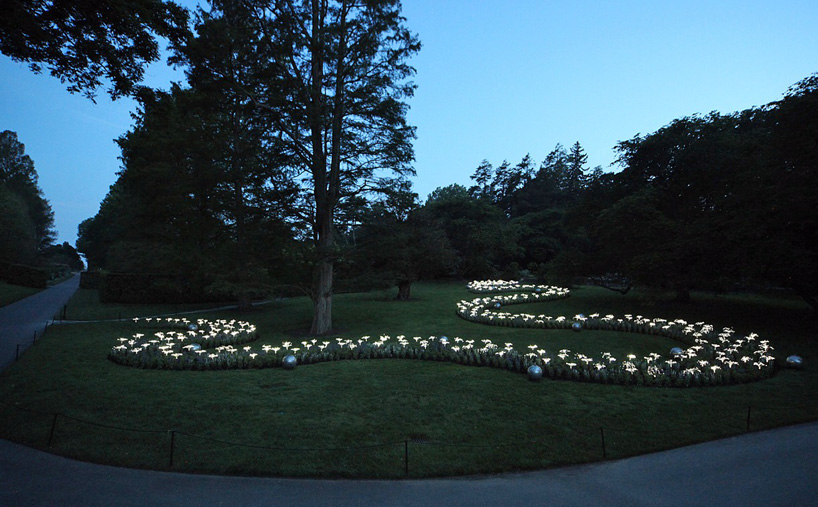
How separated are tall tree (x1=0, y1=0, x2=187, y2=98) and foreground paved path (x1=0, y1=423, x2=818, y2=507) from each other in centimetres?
815

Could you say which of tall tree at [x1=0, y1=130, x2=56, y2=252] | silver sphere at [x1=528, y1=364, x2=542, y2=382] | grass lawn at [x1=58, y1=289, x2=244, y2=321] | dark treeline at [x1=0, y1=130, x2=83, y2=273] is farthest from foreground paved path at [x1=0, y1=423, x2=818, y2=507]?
tall tree at [x1=0, y1=130, x2=56, y2=252]

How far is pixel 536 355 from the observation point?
477 inches

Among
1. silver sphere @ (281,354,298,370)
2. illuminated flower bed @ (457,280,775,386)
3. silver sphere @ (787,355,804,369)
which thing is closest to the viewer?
illuminated flower bed @ (457,280,775,386)

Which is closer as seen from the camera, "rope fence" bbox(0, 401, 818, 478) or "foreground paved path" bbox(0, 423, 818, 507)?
"foreground paved path" bbox(0, 423, 818, 507)

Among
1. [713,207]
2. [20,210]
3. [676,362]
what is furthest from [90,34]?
[20,210]

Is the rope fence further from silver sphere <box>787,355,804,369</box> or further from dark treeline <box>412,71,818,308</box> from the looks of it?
dark treeline <box>412,71,818,308</box>

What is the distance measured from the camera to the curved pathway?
5.14m

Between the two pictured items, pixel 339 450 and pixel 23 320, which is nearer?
pixel 339 450

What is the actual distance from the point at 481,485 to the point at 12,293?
131ft

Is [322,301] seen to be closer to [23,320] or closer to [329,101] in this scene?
[329,101]

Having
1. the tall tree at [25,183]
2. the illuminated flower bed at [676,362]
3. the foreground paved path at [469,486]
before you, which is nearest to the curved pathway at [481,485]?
the foreground paved path at [469,486]

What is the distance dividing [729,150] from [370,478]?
26.0 meters

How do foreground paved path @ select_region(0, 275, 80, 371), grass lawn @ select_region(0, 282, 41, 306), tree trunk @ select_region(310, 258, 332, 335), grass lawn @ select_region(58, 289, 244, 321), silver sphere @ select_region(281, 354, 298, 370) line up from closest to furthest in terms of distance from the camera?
1. silver sphere @ select_region(281, 354, 298, 370)
2. foreground paved path @ select_region(0, 275, 80, 371)
3. tree trunk @ select_region(310, 258, 332, 335)
4. grass lawn @ select_region(58, 289, 244, 321)
5. grass lawn @ select_region(0, 282, 41, 306)

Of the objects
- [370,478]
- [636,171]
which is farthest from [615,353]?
[636,171]
